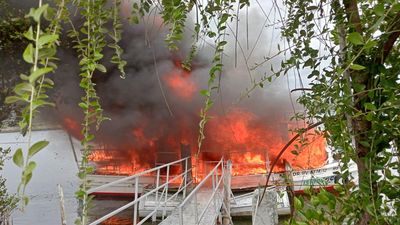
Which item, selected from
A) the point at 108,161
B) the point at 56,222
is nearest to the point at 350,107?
the point at 56,222

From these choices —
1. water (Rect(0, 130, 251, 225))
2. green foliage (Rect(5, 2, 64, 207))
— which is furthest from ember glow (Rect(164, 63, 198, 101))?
green foliage (Rect(5, 2, 64, 207))

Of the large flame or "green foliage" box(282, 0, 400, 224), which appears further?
the large flame

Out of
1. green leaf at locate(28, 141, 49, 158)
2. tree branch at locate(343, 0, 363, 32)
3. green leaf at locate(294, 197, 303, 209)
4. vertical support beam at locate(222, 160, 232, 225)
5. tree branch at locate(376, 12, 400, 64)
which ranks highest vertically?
tree branch at locate(343, 0, 363, 32)

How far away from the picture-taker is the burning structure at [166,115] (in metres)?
6.66

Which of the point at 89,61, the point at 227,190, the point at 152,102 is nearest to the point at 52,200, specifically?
the point at 152,102

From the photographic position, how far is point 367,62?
0.75 metres

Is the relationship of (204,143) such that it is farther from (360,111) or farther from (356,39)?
(356,39)

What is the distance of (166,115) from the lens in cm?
834

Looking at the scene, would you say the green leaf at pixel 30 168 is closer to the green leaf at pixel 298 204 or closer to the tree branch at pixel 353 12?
the green leaf at pixel 298 204

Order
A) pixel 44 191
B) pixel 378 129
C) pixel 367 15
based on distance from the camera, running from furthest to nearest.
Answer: pixel 44 191 < pixel 367 15 < pixel 378 129

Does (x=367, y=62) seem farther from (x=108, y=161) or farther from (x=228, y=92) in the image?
(x=108, y=161)

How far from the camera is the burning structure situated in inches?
262

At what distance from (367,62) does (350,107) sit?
0.12m

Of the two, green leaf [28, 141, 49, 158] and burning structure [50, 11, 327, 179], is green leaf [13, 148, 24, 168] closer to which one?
green leaf [28, 141, 49, 158]
